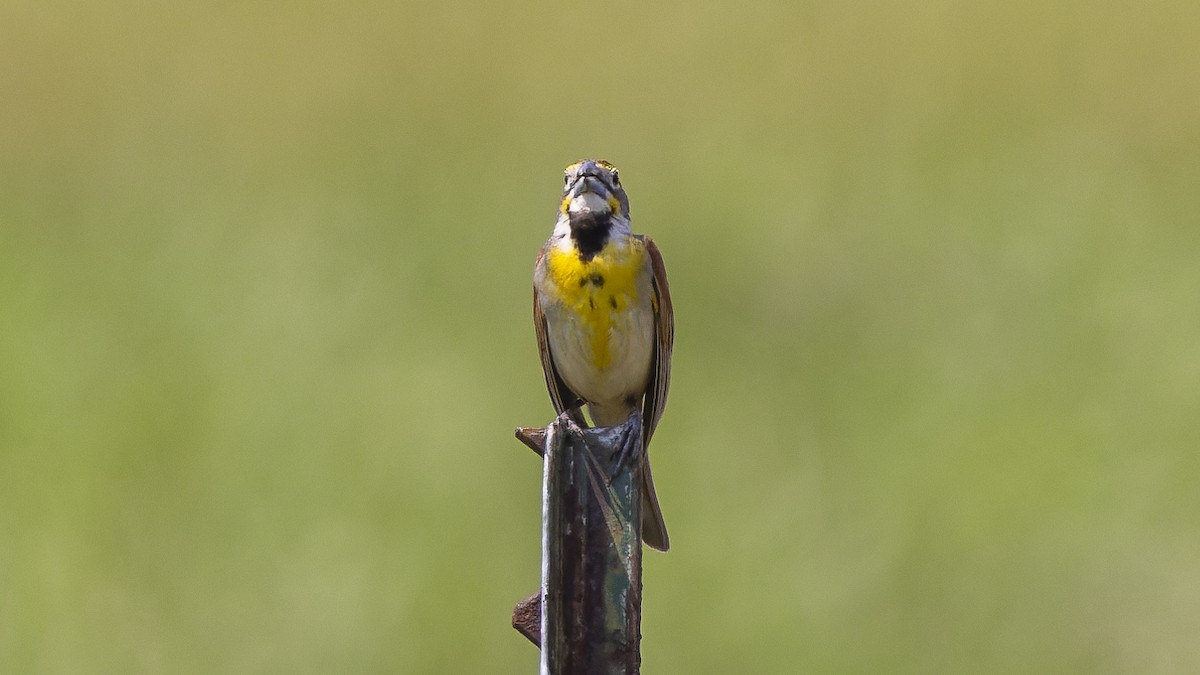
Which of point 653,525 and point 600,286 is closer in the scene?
point 653,525

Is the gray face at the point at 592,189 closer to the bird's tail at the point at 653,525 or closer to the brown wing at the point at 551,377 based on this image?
the brown wing at the point at 551,377

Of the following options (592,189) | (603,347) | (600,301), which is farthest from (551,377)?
(592,189)

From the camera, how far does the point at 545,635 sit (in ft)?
6.91

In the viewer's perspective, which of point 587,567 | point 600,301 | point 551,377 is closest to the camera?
point 587,567

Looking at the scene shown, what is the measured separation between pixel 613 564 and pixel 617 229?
113 inches

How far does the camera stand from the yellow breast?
481cm

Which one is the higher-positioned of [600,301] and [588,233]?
[588,233]

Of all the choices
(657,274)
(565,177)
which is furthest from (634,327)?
(565,177)

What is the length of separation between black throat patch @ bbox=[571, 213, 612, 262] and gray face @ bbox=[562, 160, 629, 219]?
28 mm

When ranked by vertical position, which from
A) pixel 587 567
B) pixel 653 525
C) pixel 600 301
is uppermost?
pixel 600 301

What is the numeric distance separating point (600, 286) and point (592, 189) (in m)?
0.34

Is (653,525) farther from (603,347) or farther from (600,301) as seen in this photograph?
(600,301)

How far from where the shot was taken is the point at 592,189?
4867mm

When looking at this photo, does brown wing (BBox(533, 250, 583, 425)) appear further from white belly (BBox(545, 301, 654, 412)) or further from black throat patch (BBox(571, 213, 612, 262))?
black throat patch (BBox(571, 213, 612, 262))
